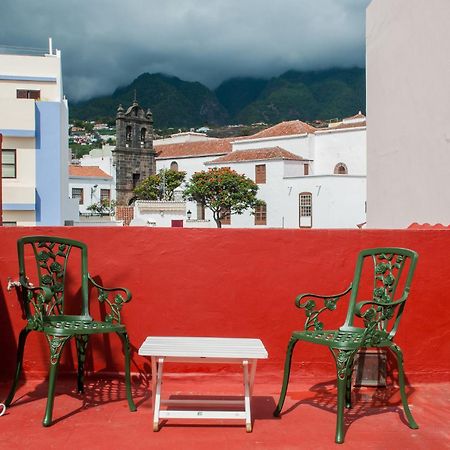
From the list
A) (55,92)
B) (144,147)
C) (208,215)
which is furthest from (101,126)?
(55,92)

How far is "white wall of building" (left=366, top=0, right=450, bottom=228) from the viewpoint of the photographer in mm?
6195

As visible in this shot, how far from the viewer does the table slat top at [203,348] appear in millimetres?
3242

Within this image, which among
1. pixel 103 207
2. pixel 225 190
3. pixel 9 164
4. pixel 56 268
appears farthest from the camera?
pixel 103 207

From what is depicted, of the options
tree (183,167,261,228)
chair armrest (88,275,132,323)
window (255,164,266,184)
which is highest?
window (255,164,266,184)

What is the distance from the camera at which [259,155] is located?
4488 centimetres

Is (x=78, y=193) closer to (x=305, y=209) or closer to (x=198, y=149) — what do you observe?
(x=198, y=149)

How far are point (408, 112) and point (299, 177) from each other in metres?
35.4

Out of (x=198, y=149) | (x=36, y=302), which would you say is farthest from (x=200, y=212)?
(x=36, y=302)

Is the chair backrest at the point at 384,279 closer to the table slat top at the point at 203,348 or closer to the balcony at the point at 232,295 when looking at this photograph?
the balcony at the point at 232,295

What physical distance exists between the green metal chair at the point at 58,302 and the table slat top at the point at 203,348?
0.95 ft

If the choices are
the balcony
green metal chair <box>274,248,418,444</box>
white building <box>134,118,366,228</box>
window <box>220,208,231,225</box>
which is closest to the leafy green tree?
white building <box>134,118,366,228</box>

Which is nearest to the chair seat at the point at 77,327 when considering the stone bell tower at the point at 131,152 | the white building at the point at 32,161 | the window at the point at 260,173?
the white building at the point at 32,161

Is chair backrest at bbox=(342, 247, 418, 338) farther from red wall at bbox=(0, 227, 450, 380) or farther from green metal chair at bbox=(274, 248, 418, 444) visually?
red wall at bbox=(0, 227, 450, 380)

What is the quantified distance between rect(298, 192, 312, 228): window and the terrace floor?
38.1 meters
